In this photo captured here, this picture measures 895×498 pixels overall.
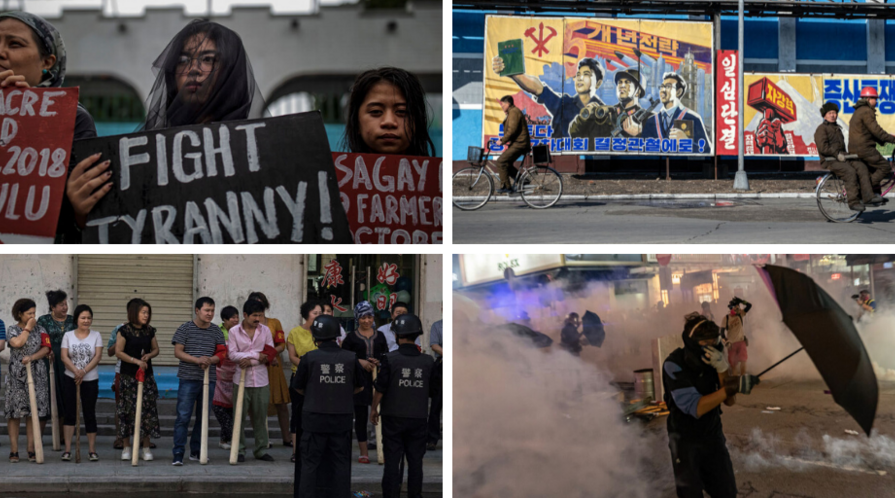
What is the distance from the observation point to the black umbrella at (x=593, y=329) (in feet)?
11.7

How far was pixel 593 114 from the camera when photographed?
12867 millimetres

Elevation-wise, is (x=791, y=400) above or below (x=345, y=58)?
below

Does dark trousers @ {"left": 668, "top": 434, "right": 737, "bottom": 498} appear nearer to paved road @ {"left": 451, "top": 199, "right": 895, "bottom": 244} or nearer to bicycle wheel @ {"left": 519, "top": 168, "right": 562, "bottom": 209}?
paved road @ {"left": 451, "top": 199, "right": 895, "bottom": 244}

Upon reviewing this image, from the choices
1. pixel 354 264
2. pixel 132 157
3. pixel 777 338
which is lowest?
pixel 777 338

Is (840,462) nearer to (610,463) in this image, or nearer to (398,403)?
(610,463)

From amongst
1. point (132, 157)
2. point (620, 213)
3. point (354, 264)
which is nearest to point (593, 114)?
point (620, 213)

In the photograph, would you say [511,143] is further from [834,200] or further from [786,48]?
[786,48]

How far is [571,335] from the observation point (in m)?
3.57

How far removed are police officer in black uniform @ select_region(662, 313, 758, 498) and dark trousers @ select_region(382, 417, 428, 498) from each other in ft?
3.78

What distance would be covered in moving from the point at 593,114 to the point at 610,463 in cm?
996

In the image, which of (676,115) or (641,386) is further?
(676,115)

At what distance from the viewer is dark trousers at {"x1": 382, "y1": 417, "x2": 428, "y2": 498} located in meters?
3.79

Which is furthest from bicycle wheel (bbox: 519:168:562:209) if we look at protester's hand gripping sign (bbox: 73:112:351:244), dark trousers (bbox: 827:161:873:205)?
protester's hand gripping sign (bbox: 73:112:351:244)

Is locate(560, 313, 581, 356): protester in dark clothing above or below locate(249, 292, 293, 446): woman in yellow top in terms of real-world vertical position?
→ above
